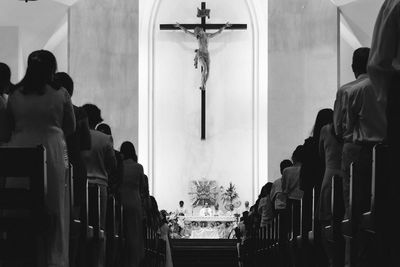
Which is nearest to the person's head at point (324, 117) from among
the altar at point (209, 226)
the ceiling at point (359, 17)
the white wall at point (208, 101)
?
the ceiling at point (359, 17)

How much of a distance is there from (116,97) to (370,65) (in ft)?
52.4

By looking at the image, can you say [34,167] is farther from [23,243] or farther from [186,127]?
Result: [186,127]

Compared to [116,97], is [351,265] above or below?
below

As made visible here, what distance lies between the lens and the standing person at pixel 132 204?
9.88 meters

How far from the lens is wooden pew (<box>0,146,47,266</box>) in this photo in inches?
199

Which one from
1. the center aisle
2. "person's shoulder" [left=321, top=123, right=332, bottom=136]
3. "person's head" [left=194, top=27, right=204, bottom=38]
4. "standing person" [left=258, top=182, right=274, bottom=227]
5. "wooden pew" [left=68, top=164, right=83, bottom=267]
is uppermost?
"person's head" [left=194, top=27, right=204, bottom=38]

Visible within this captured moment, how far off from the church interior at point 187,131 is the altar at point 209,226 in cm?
4

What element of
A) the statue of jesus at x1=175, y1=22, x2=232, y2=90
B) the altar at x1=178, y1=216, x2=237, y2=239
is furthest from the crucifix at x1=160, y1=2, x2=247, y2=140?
the altar at x1=178, y1=216, x2=237, y2=239

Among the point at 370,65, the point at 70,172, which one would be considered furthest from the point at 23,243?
the point at 370,65

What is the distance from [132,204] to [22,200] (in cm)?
482

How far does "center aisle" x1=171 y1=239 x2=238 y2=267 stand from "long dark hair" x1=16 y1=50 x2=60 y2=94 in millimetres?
9810

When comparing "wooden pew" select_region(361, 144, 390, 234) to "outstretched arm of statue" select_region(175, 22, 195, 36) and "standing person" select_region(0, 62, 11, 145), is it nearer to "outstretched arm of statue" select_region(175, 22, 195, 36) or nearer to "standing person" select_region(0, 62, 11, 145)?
"standing person" select_region(0, 62, 11, 145)

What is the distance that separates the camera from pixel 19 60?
16609 mm

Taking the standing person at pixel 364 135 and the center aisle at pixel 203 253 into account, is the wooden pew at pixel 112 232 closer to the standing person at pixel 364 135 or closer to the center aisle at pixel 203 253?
the standing person at pixel 364 135
